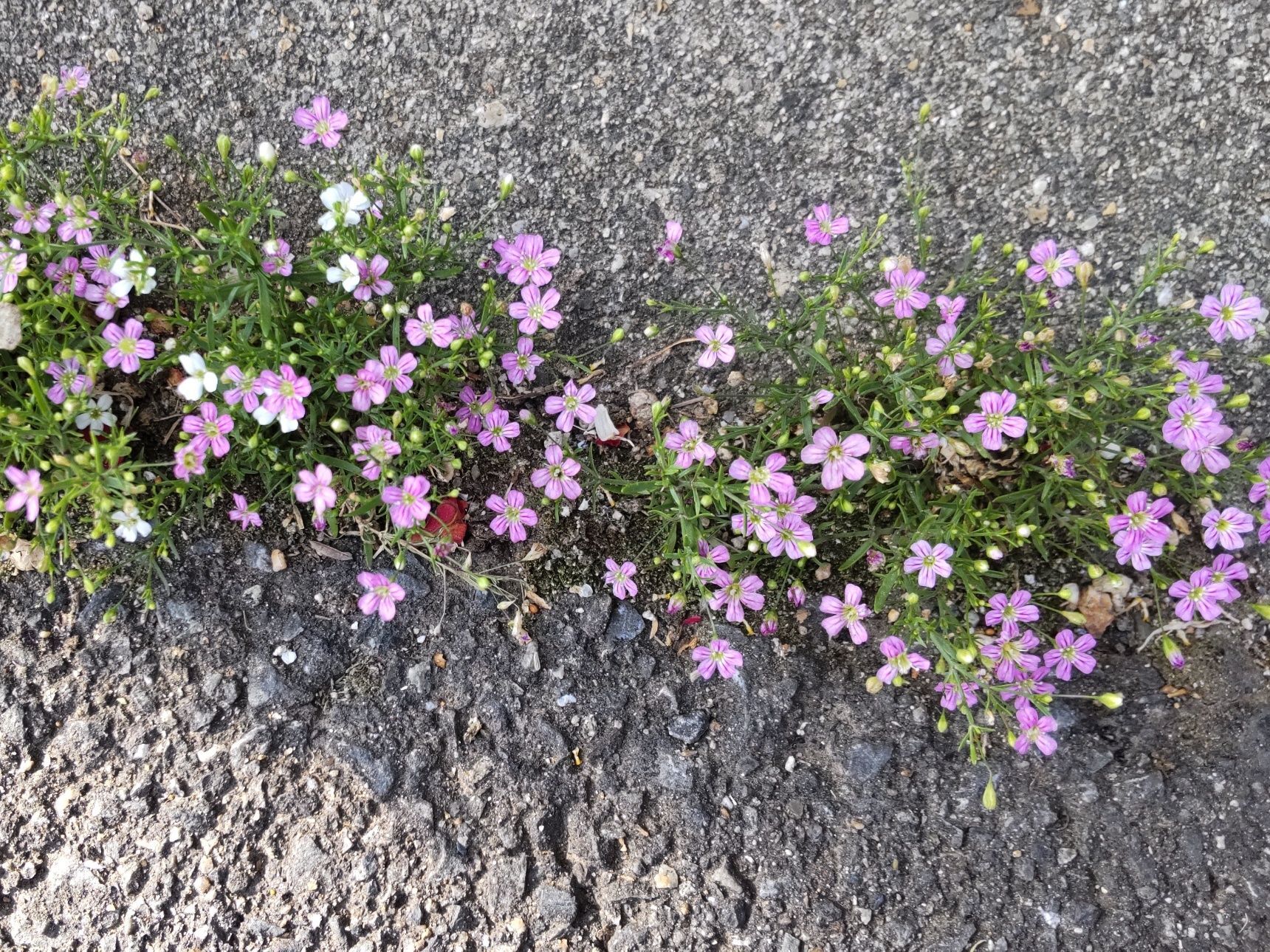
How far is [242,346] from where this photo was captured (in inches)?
81.2

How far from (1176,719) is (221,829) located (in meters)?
2.38

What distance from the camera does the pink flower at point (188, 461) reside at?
202 cm

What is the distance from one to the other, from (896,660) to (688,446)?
72cm

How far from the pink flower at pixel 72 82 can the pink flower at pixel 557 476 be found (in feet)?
4.51

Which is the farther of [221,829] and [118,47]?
[118,47]

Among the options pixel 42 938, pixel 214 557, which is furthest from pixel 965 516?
pixel 42 938

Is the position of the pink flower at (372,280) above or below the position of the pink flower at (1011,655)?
above

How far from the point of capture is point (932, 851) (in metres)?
2.26

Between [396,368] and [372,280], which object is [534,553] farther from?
[372,280]

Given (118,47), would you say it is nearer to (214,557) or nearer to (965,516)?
(214,557)

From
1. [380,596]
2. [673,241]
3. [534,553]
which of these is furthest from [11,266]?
[673,241]

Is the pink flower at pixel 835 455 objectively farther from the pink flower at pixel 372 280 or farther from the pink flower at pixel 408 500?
the pink flower at pixel 372 280

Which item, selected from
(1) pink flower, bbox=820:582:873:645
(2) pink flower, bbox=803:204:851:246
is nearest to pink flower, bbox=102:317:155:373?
(2) pink flower, bbox=803:204:851:246

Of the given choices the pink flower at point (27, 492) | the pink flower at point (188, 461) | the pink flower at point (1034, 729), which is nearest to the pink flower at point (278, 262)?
the pink flower at point (188, 461)
